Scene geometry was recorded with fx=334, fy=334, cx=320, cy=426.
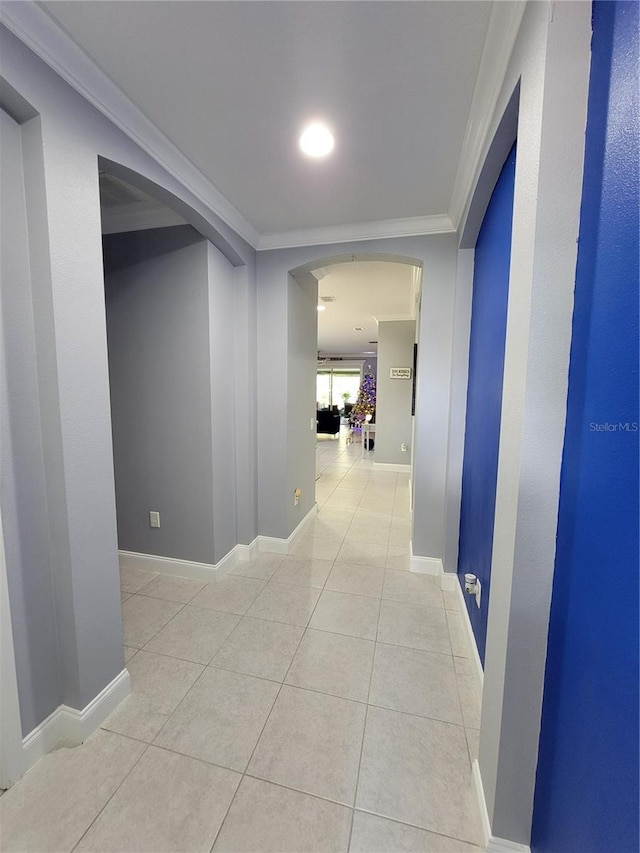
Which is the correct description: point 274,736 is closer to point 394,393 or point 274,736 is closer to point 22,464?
point 22,464

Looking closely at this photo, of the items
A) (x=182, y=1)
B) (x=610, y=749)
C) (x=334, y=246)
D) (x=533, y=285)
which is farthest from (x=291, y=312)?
(x=610, y=749)

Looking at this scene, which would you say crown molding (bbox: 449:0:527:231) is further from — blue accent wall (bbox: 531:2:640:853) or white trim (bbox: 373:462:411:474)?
white trim (bbox: 373:462:411:474)

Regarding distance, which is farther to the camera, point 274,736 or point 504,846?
point 274,736

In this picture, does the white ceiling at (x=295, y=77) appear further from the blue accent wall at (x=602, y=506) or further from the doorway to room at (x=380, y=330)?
the doorway to room at (x=380, y=330)

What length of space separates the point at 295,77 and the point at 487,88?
0.71 metres

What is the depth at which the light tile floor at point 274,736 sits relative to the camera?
1.06 metres

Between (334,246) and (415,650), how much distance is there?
270cm

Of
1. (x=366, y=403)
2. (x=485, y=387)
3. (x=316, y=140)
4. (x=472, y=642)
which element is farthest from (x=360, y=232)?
(x=366, y=403)

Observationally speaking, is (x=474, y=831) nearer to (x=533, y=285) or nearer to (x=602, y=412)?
(x=602, y=412)

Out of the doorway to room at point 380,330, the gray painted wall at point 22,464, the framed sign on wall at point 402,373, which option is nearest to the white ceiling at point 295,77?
the gray painted wall at point 22,464

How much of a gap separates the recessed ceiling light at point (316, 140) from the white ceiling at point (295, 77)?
5 centimetres

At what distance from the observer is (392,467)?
5875 mm

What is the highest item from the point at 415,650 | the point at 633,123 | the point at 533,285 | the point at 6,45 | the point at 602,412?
the point at 6,45

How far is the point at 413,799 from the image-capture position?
3.77ft
